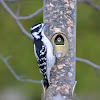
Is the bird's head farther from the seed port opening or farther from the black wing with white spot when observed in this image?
the seed port opening

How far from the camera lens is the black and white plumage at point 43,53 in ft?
20.0

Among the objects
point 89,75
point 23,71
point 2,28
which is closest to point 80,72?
point 89,75

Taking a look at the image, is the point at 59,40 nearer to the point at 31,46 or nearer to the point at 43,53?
the point at 43,53

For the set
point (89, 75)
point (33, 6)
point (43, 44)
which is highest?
point (43, 44)

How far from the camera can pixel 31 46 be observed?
9.46 m

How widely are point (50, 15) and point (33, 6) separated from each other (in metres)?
2.91

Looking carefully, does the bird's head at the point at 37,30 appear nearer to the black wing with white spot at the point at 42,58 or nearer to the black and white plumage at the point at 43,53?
the black and white plumage at the point at 43,53

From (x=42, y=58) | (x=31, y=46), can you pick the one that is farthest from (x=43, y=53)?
(x=31, y=46)

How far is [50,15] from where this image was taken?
6.29 metres

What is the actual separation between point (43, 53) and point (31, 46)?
3353 mm

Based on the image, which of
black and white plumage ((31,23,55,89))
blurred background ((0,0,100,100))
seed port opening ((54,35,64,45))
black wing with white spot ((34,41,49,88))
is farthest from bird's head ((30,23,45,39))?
blurred background ((0,0,100,100))

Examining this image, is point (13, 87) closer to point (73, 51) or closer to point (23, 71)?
point (23, 71)

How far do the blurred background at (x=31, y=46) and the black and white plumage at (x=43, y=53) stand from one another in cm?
269

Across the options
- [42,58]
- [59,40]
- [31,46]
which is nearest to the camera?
[42,58]
